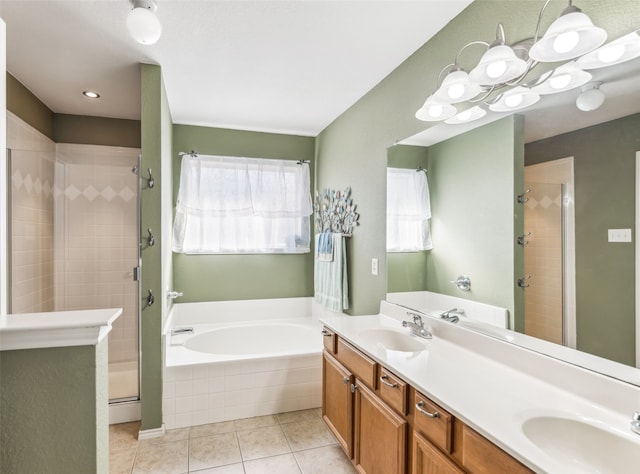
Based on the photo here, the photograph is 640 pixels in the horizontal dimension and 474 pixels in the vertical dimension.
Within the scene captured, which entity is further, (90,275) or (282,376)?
(90,275)

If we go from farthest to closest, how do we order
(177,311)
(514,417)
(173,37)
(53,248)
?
(177,311), (53,248), (173,37), (514,417)

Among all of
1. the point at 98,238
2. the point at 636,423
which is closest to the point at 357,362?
the point at 636,423

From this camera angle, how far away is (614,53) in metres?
1.18

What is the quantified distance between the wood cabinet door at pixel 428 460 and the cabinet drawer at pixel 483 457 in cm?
8

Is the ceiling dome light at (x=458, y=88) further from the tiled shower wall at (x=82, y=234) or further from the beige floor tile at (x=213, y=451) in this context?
the tiled shower wall at (x=82, y=234)

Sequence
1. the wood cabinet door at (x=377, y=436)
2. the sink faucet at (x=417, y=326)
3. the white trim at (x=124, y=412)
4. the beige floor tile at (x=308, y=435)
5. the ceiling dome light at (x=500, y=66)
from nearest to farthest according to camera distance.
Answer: the ceiling dome light at (x=500, y=66) < the wood cabinet door at (x=377, y=436) < the sink faucet at (x=417, y=326) < the beige floor tile at (x=308, y=435) < the white trim at (x=124, y=412)

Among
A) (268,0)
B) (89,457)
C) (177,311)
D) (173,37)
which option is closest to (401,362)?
(89,457)

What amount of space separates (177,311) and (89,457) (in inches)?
99.5

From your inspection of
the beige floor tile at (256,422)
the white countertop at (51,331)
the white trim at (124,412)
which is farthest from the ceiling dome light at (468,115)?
the white trim at (124,412)

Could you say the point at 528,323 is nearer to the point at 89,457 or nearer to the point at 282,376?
the point at 89,457

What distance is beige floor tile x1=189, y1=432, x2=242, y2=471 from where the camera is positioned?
224 cm

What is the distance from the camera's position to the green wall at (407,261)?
2199 mm

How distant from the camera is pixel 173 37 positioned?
209cm

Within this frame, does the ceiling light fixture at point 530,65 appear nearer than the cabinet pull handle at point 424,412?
Yes
